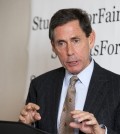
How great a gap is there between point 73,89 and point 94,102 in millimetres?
130

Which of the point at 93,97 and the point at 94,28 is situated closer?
the point at 93,97

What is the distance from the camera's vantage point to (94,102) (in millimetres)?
1471

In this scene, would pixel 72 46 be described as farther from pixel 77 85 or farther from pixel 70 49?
pixel 77 85

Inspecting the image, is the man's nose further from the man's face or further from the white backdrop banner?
the white backdrop banner

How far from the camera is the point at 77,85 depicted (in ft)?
5.16

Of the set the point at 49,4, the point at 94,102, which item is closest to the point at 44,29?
the point at 49,4

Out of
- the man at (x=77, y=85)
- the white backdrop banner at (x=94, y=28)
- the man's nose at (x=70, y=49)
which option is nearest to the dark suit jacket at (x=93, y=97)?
the man at (x=77, y=85)

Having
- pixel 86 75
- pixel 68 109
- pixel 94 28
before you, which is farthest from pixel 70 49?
pixel 94 28

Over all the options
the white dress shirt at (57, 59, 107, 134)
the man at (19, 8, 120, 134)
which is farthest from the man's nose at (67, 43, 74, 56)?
the white dress shirt at (57, 59, 107, 134)

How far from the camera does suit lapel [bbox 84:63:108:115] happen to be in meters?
1.46

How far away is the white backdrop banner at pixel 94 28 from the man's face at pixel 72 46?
1.40 feet

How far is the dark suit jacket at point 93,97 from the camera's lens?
56.2 inches

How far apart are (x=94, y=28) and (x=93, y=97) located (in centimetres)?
66

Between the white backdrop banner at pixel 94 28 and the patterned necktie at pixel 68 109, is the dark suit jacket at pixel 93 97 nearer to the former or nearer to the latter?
the patterned necktie at pixel 68 109
